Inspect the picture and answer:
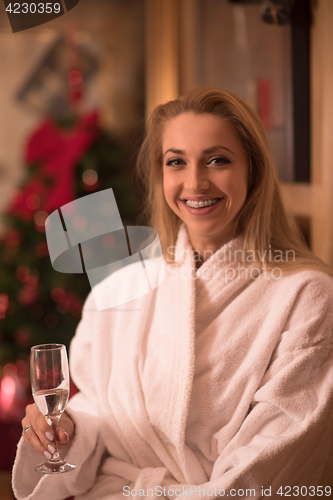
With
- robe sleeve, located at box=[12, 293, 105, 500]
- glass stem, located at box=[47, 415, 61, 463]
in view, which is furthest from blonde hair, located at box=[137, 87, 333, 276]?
glass stem, located at box=[47, 415, 61, 463]

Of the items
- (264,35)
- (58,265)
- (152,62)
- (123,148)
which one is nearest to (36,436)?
(58,265)

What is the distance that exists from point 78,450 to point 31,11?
2.21ft

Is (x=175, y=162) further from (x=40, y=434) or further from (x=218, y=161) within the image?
(x=40, y=434)

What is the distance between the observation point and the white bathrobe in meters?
0.68

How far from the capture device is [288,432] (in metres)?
0.67

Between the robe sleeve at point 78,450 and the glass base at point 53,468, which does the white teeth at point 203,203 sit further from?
the glass base at point 53,468

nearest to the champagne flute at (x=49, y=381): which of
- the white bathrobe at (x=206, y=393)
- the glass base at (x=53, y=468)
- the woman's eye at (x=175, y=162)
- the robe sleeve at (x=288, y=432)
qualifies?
the glass base at (x=53, y=468)

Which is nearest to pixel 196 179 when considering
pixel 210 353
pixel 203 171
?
pixel 203 171

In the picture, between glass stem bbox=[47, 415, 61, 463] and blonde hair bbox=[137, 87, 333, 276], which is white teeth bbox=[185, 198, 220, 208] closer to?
blonde hair bbox=[137, 87, 333, 276]

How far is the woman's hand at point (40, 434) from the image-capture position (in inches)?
25.4

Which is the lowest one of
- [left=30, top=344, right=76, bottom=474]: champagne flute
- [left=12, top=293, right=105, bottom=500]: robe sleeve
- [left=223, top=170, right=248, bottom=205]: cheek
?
→ [left=12, top=293, right=105, bottom=500]: robe sleeve

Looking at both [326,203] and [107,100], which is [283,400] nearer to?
[326,203]

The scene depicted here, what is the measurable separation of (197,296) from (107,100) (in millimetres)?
1586

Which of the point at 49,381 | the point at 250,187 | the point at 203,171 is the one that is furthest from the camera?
the point at 250,187
